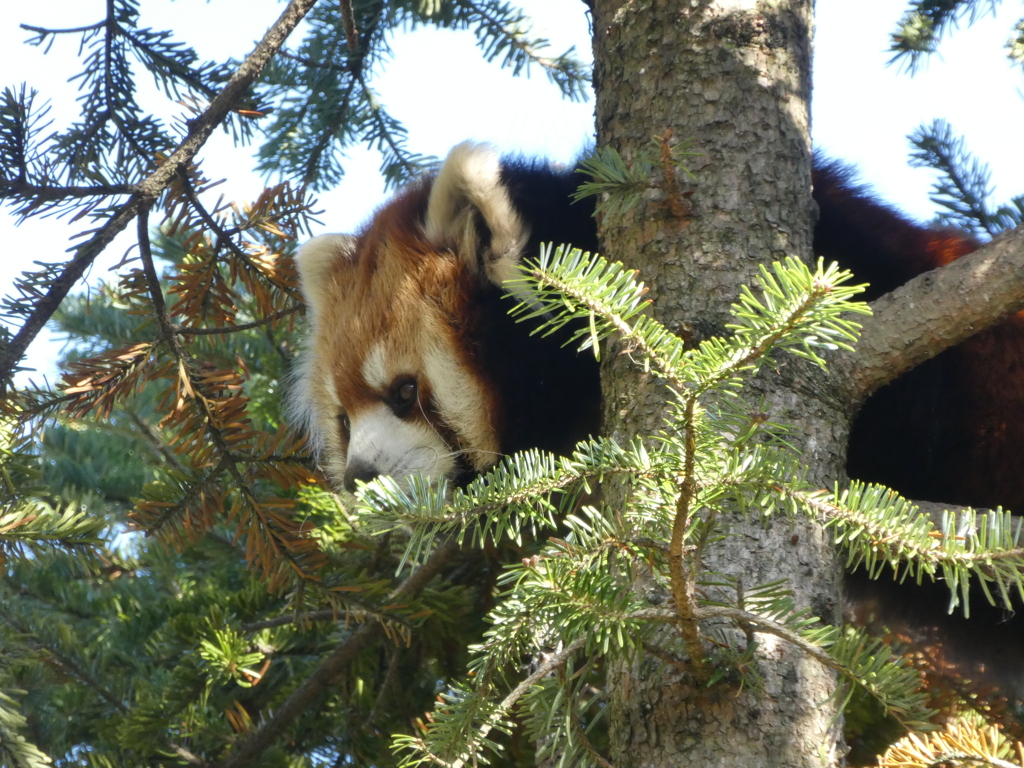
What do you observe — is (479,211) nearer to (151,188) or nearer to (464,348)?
(464,348)

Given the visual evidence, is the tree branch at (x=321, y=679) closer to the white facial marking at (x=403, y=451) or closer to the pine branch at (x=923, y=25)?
the white facial marking at (x=403, y=451)

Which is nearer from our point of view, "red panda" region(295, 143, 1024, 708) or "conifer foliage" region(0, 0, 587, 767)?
"conifer foliage" region(0, 0, 587, 767)

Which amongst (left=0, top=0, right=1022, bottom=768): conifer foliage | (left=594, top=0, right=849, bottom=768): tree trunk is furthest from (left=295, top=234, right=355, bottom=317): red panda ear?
(left=594, top=0, right=849, bottom=768): tree trunk

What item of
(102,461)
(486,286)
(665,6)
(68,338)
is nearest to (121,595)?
(102,461)

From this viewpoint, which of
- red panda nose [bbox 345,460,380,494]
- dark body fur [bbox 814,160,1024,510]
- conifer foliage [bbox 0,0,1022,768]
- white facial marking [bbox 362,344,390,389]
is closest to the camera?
conifer foliage [bbox 0,0,1022,768]

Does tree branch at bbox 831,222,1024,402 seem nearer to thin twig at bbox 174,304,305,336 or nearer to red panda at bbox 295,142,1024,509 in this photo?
red panda at bbox 295,142,1024,509

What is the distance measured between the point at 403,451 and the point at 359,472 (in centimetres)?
15

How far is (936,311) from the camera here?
191 centimetres

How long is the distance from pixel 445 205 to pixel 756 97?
110 centimetres

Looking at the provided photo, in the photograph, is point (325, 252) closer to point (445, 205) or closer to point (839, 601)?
point (445, 205)

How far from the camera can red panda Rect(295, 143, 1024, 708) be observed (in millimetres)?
2797

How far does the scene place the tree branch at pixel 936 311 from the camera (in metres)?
1.90

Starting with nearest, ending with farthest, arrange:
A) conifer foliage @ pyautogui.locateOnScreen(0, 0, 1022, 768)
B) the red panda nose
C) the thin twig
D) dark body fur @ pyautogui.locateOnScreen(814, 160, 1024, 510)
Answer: conifer foliage @ pyautogui.locateOnScreen(0, 0, 1022, 768) < the thin twig < dark body fur @ pyautogui.locateOnScreen(814, 160, 1024, 510) < the red panda nose

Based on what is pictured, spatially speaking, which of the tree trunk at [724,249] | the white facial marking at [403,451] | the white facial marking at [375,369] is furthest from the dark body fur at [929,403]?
the tree trunk at [724,249]
